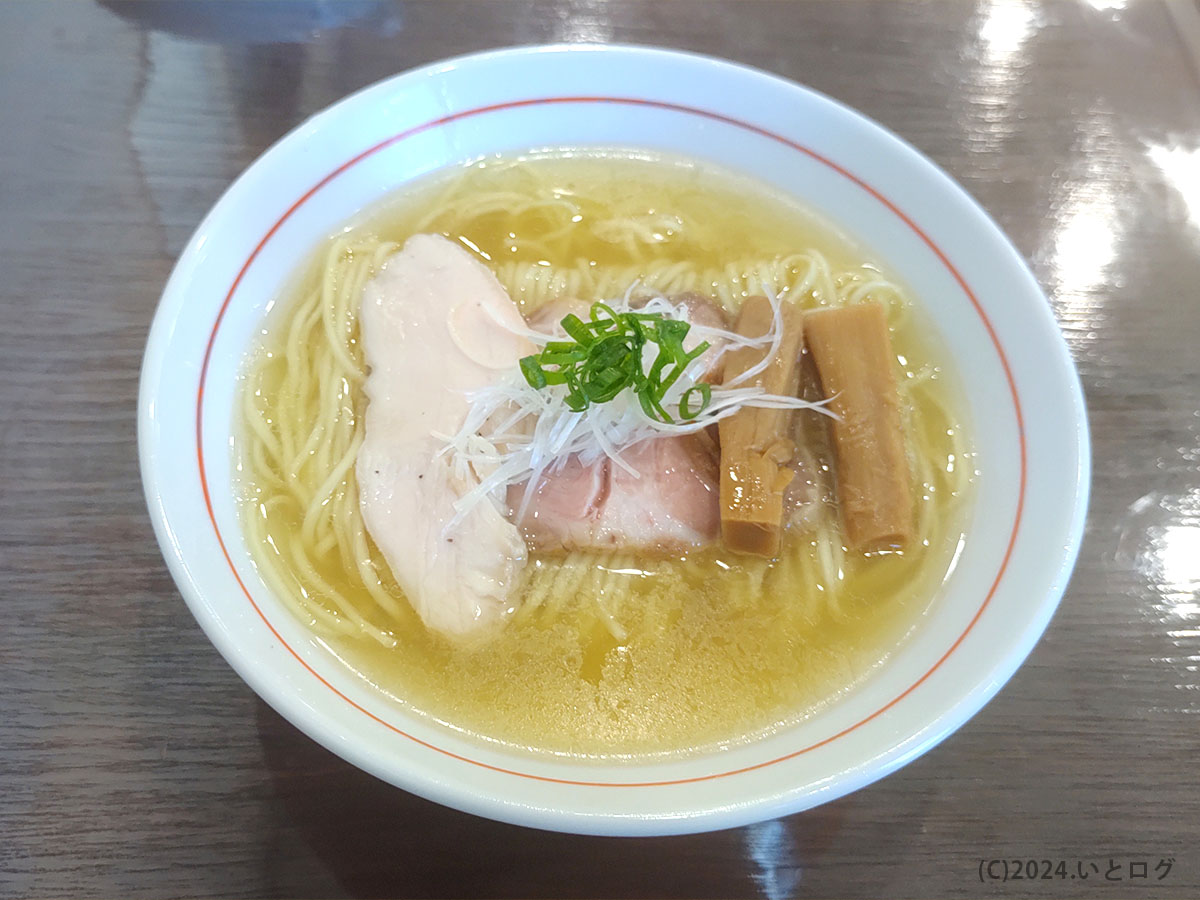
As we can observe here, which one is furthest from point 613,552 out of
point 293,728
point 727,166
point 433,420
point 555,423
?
point 727,166

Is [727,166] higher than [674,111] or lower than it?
lower

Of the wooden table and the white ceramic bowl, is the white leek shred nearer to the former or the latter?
the white ceramic bowl

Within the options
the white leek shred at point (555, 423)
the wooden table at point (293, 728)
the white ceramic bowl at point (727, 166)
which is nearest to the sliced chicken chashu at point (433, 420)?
the white leek shred at point (555, 423)

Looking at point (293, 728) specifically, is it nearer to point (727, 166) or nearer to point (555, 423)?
point (555, 423)

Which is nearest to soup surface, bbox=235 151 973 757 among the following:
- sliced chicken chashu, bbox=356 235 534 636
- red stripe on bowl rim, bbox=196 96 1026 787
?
sliced chicken chashu, bbox=356 235 534 636

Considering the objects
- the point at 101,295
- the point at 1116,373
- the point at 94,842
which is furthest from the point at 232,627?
the point at 1116,373
